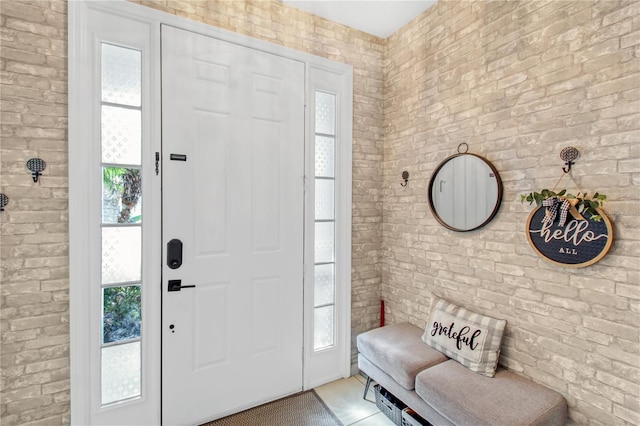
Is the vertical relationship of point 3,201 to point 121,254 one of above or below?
above

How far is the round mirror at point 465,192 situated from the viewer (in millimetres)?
1954

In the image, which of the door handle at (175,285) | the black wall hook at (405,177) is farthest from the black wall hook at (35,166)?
the black wall hook at (405,177)

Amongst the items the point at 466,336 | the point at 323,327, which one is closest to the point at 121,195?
the point at 323,327

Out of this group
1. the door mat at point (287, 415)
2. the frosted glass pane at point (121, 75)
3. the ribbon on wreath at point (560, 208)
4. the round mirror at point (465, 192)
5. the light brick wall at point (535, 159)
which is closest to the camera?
the light brick wall at point (535, 159)

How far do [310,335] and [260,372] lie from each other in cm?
47

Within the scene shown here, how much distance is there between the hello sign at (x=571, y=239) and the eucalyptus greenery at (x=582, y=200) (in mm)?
25

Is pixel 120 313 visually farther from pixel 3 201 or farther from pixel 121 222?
pixel 3 201

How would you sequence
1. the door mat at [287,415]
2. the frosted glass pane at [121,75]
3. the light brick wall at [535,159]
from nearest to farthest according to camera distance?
the light brick wall at [535,159] < the frosted glass pane at [121,75] < the door mat at [287,415]

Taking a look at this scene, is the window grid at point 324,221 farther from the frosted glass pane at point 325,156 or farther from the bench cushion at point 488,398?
the bench cushion at point 488,398

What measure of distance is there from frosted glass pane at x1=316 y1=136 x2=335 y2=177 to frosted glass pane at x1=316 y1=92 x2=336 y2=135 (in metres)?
0.08

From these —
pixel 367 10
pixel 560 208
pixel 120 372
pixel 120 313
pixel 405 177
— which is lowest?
pixel 120 372

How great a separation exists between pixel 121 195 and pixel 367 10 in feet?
7.42

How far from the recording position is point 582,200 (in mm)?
1487

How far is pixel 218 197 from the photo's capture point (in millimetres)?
2141
